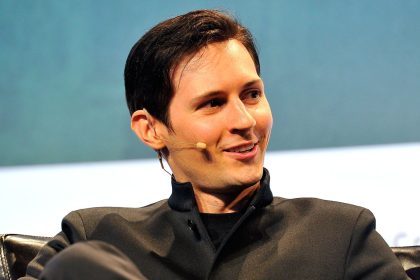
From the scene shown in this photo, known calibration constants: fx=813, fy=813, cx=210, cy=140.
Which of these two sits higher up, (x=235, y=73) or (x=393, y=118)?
(x=235, y=73)

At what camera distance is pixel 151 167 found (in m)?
3.12

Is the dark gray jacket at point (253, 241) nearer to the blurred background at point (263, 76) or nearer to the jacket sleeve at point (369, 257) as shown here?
the jacket sleeve at point (369, 257)

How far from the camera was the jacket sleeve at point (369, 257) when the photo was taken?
4.63 ft

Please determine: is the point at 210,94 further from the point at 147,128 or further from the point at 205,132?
the point at 147,128

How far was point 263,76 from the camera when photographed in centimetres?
331

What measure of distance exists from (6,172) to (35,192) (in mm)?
483

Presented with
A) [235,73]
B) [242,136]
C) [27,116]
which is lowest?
[27,116]

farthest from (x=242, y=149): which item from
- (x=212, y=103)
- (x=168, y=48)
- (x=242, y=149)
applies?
(x=168, y=48)

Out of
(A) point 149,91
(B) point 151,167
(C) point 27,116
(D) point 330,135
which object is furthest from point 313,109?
(A) point 149,91

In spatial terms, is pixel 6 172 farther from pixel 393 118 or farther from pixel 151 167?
pixel 393 118

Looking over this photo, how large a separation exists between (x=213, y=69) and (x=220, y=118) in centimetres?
9

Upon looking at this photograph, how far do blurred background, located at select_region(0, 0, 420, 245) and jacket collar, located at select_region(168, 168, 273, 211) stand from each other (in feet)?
5.11

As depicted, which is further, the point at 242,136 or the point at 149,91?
the point at 149,91

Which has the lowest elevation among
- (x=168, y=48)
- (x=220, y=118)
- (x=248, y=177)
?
(x=248, y=177)
